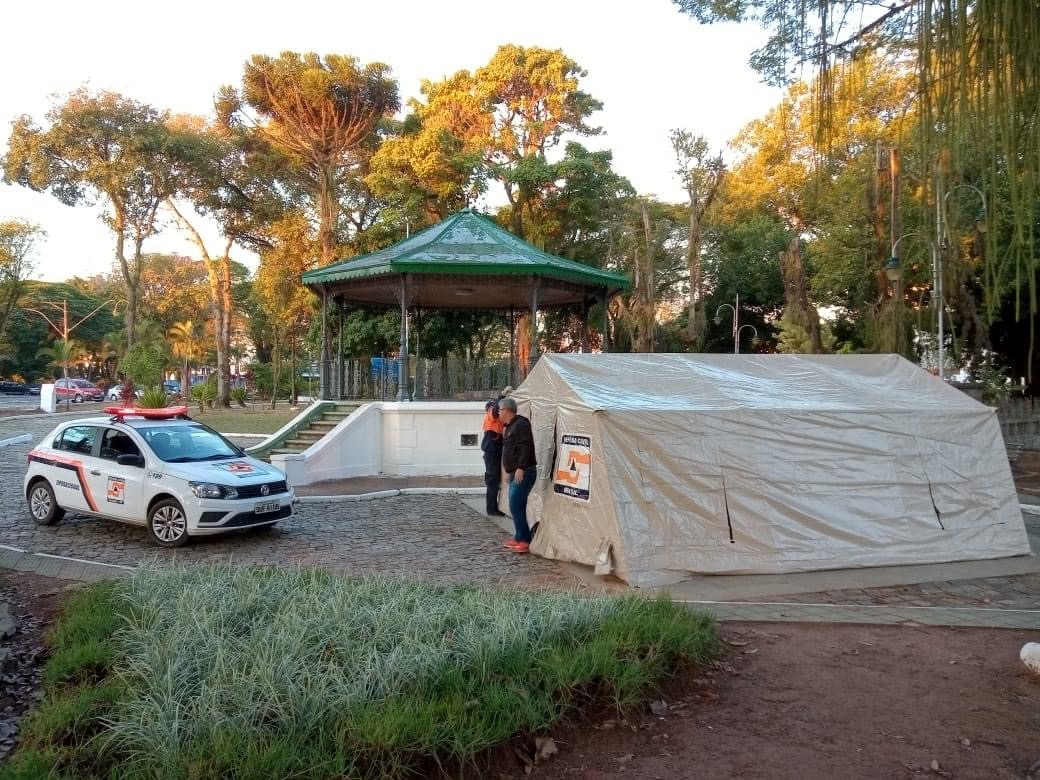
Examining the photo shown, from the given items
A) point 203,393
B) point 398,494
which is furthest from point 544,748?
point 203,393

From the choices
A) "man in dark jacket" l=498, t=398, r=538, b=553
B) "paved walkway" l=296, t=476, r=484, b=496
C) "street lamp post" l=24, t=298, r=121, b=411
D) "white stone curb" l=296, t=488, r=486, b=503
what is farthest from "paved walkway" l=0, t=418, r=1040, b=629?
"street lamp post" l=24, t=298, r=121, b=411

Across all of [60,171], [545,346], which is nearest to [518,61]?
[545,346]

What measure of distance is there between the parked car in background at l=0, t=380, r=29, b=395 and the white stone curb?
55880 millimetres

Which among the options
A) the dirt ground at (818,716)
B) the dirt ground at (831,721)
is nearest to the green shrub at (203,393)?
the dirt ground at (818,716)

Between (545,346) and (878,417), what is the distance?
26.0 meters

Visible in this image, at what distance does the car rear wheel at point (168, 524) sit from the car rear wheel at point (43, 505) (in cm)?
197

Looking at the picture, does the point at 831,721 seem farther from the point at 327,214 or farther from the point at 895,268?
the point at 327,214

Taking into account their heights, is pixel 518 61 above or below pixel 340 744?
above

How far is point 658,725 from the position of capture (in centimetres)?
450

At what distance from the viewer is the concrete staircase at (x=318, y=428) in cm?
1638

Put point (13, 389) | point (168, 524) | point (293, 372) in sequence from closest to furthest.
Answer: point (168, 524), point (293, 372), point (13, 389)

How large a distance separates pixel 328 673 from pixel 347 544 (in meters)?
5.23

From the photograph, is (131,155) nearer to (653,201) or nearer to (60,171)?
(60,171)

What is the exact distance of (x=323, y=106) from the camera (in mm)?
32438
